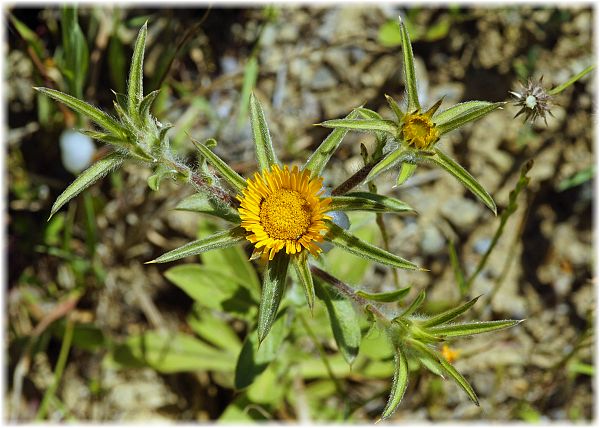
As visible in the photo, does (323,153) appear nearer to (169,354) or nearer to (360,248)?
(360,248)

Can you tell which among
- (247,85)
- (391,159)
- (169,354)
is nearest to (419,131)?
(391,159)

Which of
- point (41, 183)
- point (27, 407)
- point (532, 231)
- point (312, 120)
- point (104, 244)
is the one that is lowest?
Answer: point (27, 407)

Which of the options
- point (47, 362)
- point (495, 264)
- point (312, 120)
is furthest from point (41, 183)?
Result: point (495, 264)

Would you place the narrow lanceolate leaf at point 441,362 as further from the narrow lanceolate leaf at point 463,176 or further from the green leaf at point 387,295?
the narrow lanceolate leaf at point 463,176

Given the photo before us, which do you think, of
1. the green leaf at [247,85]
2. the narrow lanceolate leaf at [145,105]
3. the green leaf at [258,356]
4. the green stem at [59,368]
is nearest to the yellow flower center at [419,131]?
the narrow lanceolate leaf at [145,105]

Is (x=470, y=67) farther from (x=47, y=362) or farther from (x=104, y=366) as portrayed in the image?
(x=47, y=362)
